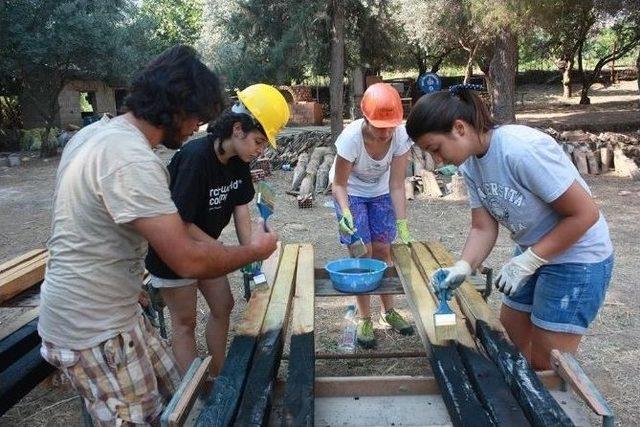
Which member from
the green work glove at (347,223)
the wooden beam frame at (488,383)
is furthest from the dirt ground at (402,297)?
the wooden beam frame at (488,383)

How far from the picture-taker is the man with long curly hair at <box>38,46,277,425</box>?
146cm

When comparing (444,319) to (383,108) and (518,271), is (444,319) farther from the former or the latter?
(383,108)

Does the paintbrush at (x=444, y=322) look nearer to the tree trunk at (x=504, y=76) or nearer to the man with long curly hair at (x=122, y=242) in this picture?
the man with long curly hair at (x=122, y=242)

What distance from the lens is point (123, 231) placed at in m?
1.63

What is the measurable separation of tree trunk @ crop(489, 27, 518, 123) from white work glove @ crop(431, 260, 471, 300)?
10018 millimetres

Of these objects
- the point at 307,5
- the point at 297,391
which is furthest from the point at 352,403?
the point at 307,5

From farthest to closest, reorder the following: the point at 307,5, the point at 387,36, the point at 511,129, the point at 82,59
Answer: the point at 82,59 → the point at 387,36 → the point at 307,5 → the point at 511,129

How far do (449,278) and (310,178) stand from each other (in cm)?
625

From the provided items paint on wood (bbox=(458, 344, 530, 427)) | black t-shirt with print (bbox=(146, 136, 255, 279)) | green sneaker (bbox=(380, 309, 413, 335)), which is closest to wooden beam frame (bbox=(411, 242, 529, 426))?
paint on wood (bbox=(458, 344, 530, 427))

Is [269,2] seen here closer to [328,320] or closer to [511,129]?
[328,320]

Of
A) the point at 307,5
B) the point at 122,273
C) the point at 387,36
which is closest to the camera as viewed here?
the point at 122,273

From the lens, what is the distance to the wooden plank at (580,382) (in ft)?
4.69

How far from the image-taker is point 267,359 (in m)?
1.85

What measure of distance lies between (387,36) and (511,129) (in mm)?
10066
